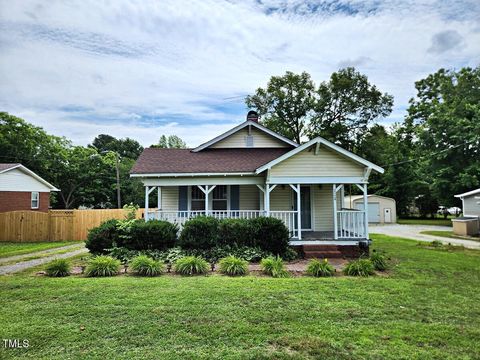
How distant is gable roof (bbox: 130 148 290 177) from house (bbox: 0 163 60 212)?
13.5 meters

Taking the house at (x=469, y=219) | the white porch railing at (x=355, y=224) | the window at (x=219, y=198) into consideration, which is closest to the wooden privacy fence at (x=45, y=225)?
the window at (x=219, y=198)

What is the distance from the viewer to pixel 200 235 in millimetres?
10203

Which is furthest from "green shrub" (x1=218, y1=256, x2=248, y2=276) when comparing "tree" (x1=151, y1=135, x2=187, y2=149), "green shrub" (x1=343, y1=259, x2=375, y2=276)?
"tree" (x1=151, y1=135, x2=187, y2=149)

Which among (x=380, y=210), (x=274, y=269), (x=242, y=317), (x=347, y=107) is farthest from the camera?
(x=347, y=107)

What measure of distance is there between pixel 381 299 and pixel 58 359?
5.59m

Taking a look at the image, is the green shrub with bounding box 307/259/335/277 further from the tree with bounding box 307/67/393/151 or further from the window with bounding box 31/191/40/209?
the tree with bounding box 307/67/393/151

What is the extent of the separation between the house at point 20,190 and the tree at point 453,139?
35629 mm

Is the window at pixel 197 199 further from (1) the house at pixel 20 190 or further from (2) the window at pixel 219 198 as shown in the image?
(1) the house at pixel 20 190

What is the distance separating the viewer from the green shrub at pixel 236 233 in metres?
10.2

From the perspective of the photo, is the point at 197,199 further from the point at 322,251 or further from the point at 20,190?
the point at 20,190

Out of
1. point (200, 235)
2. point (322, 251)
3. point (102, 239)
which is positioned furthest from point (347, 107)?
point (102, 239)

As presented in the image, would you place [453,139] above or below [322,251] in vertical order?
above

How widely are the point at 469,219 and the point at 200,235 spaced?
65.4ft

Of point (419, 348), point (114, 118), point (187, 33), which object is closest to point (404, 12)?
point (187, 33)
